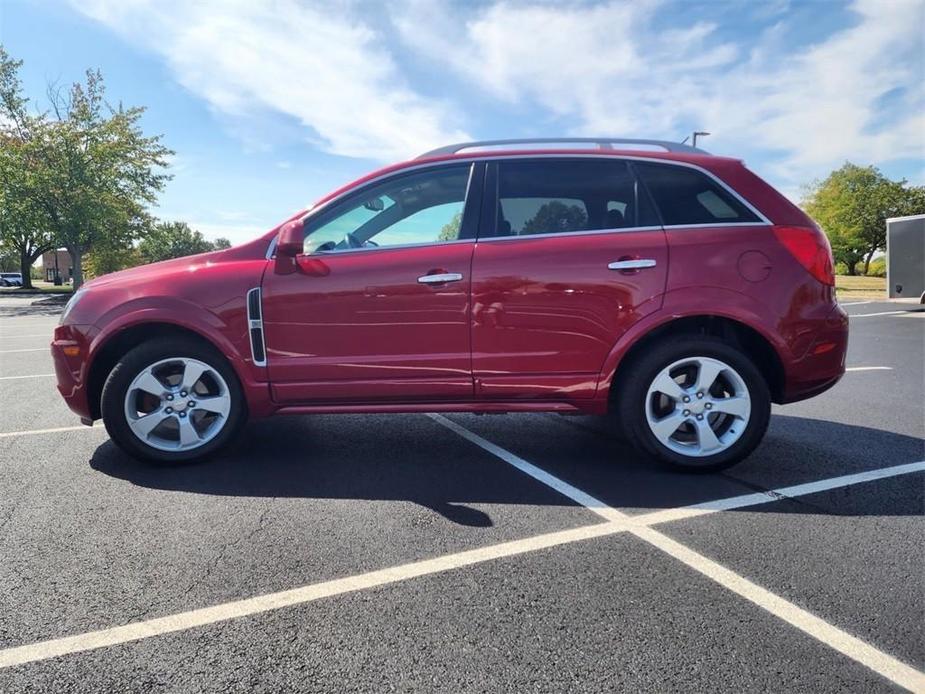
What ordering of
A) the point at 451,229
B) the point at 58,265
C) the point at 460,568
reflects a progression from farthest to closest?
the point at 58,265 → the point at 451,229 → the point at 460,568

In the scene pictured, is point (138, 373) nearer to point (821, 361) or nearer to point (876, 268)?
point (821, 361)

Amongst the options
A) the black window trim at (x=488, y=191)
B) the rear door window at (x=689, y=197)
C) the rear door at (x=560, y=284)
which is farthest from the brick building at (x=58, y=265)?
the rear door window at (x=689, y=197)

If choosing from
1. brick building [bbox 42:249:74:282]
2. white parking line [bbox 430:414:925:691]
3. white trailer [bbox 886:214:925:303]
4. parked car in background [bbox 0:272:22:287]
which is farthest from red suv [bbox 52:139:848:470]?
brick building [bbox 42:249:74:282]

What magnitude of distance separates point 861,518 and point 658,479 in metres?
0.98

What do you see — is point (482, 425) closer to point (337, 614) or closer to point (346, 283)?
point (346, 283)

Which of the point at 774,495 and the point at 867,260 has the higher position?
the point at 867,260

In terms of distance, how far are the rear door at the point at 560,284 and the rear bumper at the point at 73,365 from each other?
2361 millimetres

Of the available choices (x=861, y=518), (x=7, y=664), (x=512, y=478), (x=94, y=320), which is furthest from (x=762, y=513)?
(x=94, y=320)

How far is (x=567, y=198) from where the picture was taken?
3.79 m

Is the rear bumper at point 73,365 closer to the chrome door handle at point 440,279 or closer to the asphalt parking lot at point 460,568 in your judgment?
the asphalt parking lot at point 460,568

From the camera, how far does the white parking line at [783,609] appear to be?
6.13 feet

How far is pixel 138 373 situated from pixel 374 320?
4.75 ft

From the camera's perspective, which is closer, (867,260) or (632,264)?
(632,264)

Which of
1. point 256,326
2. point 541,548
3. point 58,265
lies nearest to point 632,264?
point 541,548
